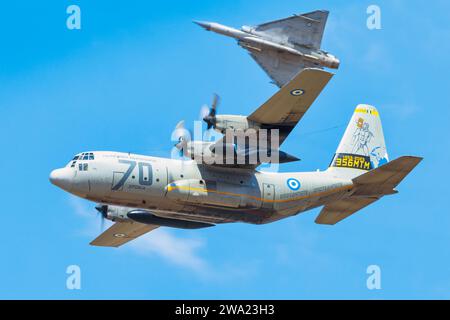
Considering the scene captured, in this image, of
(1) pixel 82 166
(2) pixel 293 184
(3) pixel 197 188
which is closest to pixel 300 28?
(2) pixel 293 184

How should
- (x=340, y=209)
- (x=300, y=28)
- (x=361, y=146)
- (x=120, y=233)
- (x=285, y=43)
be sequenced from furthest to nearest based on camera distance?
(x=300, y=28) < (x=285, y=43) < (x=120, y=233) < (x=361, y=146) < (x=340, y=209)

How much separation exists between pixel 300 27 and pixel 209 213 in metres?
10.0

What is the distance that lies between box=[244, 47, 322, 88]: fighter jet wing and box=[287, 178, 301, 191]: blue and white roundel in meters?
6.31

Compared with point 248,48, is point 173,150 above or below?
below

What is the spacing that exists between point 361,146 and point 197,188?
6.90 meters

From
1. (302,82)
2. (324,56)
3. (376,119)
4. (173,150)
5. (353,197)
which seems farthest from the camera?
(324,56)

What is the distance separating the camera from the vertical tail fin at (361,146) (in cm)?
2775

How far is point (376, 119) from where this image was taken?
28984 mm

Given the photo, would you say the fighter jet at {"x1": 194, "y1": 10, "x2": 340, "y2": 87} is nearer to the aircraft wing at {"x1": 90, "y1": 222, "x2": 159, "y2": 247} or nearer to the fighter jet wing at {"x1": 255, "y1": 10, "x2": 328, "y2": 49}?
the fighter jet wing at {"x1": 255, "y1": 10, "x2": 328, "y2": 49}

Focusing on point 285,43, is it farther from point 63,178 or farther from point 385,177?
point 63,178

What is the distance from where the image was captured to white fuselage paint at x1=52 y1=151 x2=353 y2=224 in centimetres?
2386

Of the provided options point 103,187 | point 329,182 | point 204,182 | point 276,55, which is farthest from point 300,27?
point 103,187

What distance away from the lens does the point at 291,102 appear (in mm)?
24172

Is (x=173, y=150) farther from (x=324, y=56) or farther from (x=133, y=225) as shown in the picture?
(x=324, y=56)
